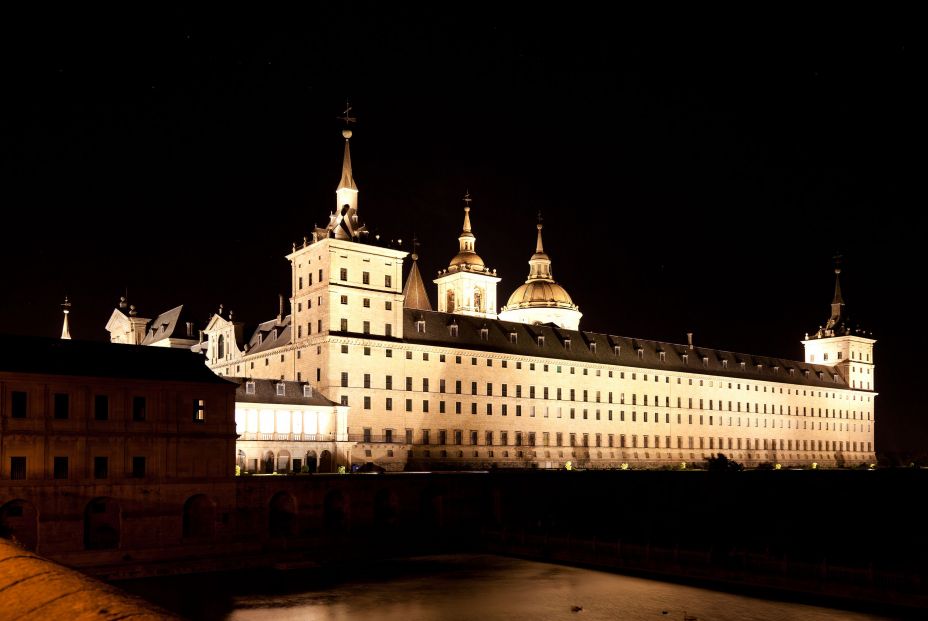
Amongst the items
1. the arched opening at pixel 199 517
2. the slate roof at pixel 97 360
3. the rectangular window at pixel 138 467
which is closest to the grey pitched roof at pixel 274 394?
the slate roof at pixel 97 360

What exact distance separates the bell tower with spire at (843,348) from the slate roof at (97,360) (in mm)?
113706

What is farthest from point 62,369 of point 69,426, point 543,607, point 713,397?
point 713,397

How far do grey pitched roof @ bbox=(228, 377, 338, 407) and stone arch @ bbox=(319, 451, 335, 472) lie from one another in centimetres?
394

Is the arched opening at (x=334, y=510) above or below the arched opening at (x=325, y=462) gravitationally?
below

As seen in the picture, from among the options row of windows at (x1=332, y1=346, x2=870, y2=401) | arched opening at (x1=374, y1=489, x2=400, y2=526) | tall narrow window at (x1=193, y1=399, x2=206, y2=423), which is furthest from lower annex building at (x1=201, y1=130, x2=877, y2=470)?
tall narrow window at (x1=193, y1=399, x2=206, y2=423)

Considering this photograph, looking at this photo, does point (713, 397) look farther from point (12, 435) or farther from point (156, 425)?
point (12, 435)

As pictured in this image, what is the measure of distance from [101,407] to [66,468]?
142 inches

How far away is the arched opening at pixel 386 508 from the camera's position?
59406 mm

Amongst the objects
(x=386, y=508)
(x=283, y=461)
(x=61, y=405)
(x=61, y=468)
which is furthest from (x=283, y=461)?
(x=61, y=405)

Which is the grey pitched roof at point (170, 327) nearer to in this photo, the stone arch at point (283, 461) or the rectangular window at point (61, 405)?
the stone arch at point (283, 461)

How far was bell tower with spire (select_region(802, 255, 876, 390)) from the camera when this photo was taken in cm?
14138

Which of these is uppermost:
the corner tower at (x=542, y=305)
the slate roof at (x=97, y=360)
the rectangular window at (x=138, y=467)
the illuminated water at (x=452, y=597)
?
the corner tower at (x=542, y=305)

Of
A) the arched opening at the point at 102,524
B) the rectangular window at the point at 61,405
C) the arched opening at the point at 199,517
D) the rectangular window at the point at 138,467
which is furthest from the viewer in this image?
the arched opening at the point at 199,517

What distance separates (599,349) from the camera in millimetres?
107438
